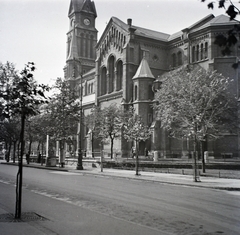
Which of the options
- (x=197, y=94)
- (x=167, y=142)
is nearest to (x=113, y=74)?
(x=167, y=142)

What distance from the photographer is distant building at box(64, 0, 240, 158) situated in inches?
1870

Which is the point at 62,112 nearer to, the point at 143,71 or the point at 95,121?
the point at 95,121

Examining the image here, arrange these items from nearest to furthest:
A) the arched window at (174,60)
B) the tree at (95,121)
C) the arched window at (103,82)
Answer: the tree at (95,121), the arched window at (174,60), the arched window at (103,82)

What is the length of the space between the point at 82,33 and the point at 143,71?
39.3 metres

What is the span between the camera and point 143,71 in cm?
5416

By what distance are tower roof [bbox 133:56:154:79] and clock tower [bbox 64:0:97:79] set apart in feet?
108

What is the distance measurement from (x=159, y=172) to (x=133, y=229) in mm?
21104

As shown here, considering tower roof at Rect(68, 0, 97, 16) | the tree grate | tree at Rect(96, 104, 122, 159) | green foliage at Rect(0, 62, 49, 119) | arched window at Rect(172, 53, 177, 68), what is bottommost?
the tree grate

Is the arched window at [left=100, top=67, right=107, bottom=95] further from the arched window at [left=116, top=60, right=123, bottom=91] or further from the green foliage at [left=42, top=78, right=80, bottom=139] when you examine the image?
the green foliage at [left=42, top=78, right=80, bottom=139]

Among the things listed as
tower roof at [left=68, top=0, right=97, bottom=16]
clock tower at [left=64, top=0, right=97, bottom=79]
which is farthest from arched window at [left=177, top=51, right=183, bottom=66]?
tower roof at [left=68, top=0, right=97, bottom=16]

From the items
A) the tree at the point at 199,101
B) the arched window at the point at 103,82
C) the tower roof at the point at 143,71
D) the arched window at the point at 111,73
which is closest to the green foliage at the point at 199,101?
the tree at the point at 199,101

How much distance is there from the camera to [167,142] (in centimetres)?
5016

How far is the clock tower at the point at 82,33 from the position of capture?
283 ft

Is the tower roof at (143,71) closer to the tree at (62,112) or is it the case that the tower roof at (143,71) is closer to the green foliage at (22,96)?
the tree at (62,112)
